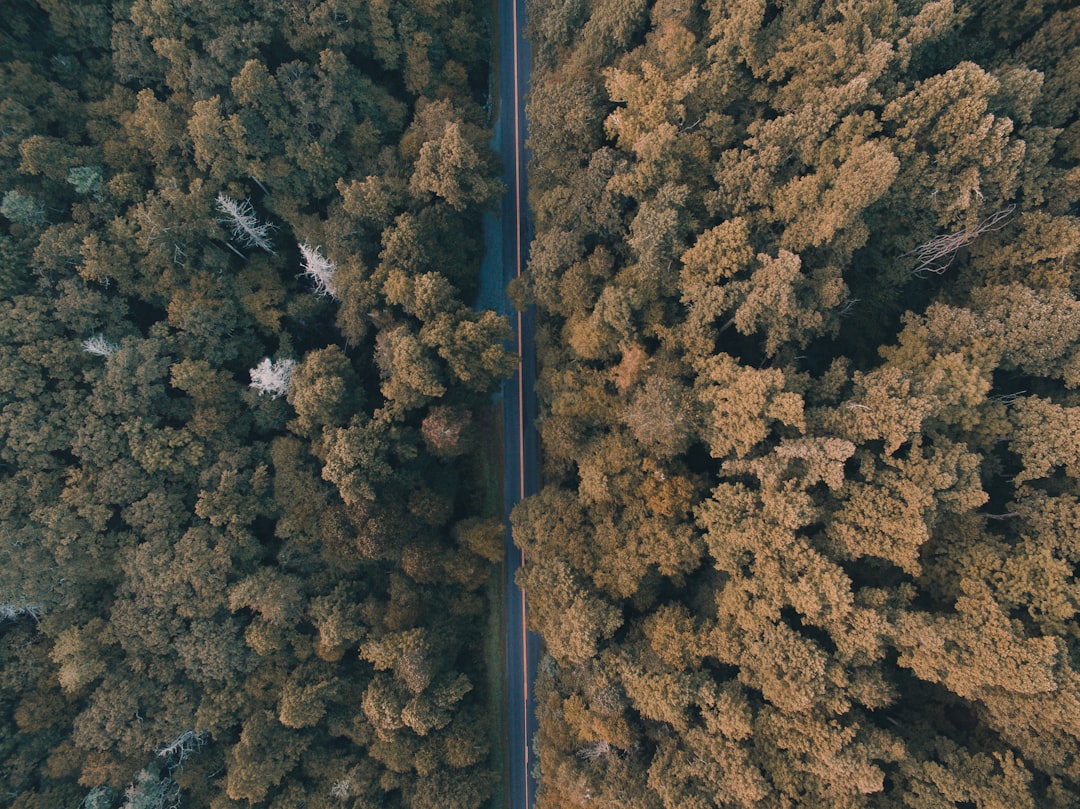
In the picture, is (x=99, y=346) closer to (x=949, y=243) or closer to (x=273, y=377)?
(x=273, y=377)

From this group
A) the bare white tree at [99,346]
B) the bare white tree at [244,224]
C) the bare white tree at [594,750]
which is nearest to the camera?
the bare white tree at [594,750]

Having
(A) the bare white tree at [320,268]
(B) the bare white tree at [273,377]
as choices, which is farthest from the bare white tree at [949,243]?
(B) the bare white tree at [273,377]

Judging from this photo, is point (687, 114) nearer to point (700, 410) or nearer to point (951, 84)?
point (951, 84)

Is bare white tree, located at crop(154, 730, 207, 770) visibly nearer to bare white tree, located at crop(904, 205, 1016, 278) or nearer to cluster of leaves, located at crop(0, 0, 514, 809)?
cluster of leaves, located at crop(0, 0, 514, 809)

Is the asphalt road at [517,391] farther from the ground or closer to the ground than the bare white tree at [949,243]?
closer to the ground

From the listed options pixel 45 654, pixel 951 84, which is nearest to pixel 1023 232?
pixel 951 84

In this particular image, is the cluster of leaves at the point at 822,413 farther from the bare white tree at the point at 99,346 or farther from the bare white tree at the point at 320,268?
the bare white tree at the point at 99,346

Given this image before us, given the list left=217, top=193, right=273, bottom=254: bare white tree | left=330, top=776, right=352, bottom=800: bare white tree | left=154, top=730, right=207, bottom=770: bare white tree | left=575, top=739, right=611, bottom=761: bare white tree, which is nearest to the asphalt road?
left=575, top=739, right=611, bottom=761: bare white tree
